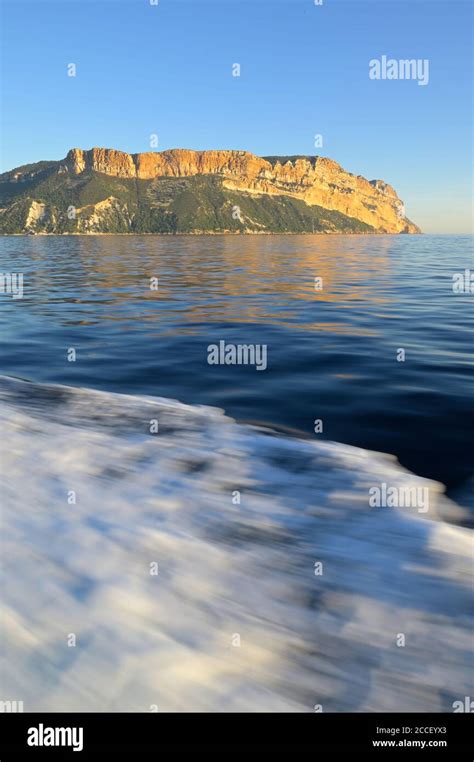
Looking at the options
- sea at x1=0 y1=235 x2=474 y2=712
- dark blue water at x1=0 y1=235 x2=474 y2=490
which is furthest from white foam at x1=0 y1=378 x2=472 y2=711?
dark blue water at x1=0 y1=235 x2=474 y2=490

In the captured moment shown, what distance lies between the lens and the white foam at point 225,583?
2898 millimetres

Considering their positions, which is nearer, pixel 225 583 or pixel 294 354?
pixel 225 583

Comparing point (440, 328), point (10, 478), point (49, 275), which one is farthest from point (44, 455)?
point (49, 275)

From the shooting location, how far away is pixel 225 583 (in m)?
3.75

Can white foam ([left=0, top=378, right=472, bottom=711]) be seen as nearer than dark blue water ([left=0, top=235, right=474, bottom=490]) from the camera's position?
Yes

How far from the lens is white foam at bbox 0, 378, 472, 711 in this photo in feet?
9.51

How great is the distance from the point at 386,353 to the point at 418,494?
20.1ft

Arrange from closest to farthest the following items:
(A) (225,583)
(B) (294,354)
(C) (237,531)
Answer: (A) (225,583) → (C) (237,531) → (B) (294,354)

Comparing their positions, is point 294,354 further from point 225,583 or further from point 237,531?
point 225,583

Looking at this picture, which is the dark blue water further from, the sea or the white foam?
the white foam

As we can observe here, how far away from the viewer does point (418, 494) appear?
4.94 m

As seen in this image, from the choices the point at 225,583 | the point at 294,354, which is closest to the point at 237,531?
the point at 225,583

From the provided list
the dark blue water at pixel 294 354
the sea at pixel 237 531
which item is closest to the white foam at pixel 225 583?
the sea at pixel 237 531
